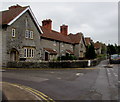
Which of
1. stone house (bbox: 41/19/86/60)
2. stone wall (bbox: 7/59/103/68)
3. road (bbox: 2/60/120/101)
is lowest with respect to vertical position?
road (bbox: 2/60/120/101)

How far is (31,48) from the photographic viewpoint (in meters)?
24.0

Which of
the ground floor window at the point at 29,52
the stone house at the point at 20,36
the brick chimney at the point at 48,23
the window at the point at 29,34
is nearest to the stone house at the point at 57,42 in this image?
the brick chimney at the point at 48,23

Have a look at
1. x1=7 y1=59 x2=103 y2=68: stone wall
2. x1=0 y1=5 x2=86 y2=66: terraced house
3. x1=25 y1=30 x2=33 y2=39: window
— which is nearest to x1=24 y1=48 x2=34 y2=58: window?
x1=0 y1=5 x2=86 y2=66: terraced house

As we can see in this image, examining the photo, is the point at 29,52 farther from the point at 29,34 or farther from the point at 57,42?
the point at 57,42

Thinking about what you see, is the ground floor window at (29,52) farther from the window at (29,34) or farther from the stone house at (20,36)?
the window at (29,34)

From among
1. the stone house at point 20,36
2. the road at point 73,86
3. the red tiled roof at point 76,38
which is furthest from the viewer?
the red tiled roof at point 76,38

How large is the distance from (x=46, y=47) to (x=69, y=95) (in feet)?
71.0

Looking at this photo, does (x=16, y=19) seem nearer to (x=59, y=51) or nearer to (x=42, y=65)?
(x=42, y=65)

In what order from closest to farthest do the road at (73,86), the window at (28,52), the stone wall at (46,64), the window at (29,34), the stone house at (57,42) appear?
1. the road at (73,86)
2. the stone wall at (46,64)
3. the window at (28,52)
4. the window at (29,34)
5. the stone house at (57,42)

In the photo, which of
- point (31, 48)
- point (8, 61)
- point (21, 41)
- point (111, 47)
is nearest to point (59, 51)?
point (31, 48)

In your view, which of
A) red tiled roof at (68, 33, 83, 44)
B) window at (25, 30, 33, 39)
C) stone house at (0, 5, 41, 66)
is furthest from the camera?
red tiled roof at (68, 33, 83, 44)

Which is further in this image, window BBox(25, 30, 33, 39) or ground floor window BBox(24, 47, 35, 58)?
window BBox(25, 30, 33, 39)

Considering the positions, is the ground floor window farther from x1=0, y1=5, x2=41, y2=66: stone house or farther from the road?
the road

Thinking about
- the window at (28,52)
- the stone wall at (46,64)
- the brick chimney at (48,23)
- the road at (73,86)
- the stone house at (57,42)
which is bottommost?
the road at (73,86)
